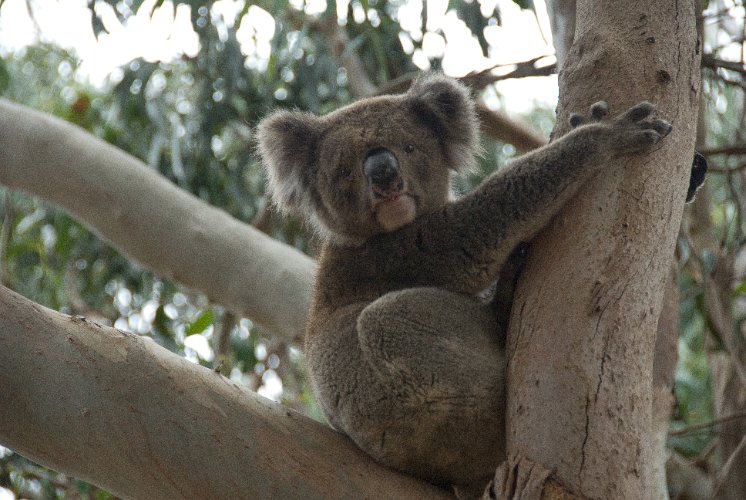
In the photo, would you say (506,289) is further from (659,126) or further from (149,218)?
(149,218)

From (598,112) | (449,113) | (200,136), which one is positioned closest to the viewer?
(598,112)

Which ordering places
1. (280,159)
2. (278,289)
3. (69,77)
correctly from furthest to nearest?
1. (69,77)
2. (278,289)
3. (280,159)

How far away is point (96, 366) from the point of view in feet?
6.52

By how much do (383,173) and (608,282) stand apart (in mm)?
1083

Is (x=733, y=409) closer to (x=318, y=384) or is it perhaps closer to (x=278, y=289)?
(x=278, y=289)

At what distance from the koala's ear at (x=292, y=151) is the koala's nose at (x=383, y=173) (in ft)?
1.27

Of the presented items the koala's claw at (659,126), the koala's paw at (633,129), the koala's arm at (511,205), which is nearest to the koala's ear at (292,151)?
the koala's arm at (511,205)

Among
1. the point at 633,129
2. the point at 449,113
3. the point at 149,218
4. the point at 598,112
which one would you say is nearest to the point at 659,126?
the point at 633,129

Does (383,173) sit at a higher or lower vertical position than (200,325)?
higher

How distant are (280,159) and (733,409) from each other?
3441 mm

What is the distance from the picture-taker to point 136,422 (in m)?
1.97

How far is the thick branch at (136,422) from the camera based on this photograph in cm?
191

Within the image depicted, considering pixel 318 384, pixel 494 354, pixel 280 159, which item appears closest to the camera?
pixel 494 354

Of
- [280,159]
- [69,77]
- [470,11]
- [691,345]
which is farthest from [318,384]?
[69,77]
